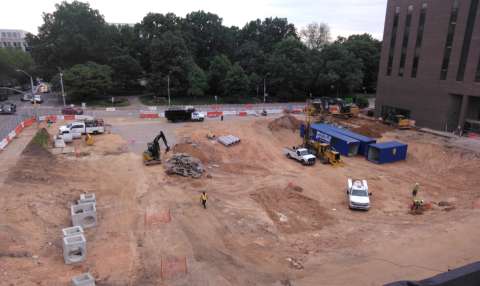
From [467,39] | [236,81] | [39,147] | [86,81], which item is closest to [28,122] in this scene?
[39,147]

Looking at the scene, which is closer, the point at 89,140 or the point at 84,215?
the point at 84,215

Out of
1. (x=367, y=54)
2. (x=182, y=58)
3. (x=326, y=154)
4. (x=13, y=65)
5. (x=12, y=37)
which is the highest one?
(x=12, y=37)

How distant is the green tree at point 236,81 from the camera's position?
73.8 metres

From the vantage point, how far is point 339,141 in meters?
39.1

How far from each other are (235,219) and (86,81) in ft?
179

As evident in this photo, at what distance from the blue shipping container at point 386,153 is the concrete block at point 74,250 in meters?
30.0

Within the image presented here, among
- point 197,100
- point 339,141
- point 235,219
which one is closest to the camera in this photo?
point 235,219

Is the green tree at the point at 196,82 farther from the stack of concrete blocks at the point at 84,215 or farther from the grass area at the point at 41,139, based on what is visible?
the stack of concrete blocks at the point at 84,215

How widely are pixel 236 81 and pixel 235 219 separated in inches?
2142

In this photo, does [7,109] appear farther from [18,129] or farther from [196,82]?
[196,82]

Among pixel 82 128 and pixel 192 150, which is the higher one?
pixel 82 128

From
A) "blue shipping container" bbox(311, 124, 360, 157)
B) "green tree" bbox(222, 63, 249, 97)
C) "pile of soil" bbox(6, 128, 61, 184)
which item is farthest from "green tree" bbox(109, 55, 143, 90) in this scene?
"blue shipping container" bbox(311, 124, 360, 157)

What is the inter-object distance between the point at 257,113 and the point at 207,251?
42.7 meters

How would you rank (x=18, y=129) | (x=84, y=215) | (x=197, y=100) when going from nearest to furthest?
(x=84, y=215), (x=18, y=129), (x=197, y=100)
